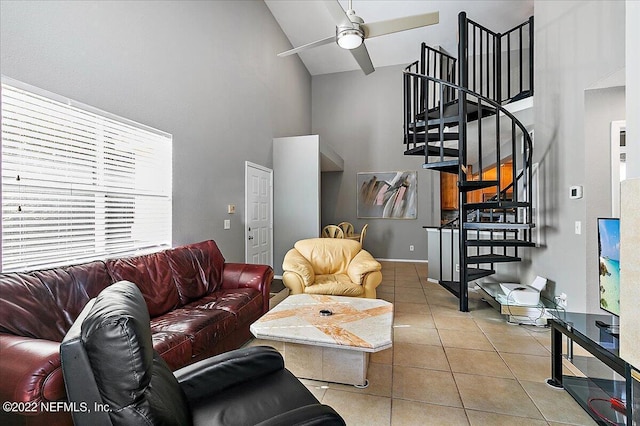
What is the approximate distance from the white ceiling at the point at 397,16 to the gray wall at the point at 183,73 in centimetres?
45

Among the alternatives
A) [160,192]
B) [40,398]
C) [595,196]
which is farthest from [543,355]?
[160,192]

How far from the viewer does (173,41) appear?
3.17 meters

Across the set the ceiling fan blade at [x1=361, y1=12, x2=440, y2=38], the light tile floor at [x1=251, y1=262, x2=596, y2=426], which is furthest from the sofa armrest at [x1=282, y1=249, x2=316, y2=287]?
the ceiling fan blade at [x1=361, y1=12, x2=440, y2=38]

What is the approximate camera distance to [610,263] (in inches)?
69.5

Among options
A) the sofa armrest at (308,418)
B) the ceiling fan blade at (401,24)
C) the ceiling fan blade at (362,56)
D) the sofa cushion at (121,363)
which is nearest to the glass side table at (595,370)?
the sofa armrest at (308,418)

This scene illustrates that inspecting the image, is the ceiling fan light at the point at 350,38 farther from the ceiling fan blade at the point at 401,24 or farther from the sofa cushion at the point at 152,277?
the sofa cushion at the point at 152,277

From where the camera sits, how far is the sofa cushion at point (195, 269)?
273 centimetres

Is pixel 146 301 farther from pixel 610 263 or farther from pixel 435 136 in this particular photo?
pixel 435 136

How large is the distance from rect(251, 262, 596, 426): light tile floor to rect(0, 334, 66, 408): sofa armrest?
1.44 metres

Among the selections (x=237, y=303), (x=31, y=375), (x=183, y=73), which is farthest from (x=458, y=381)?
(x=183, y=73)

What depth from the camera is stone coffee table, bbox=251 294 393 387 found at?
190 cm

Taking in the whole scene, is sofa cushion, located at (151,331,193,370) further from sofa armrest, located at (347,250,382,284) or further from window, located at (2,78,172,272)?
sofa armrest, located at (347,250,382,284)

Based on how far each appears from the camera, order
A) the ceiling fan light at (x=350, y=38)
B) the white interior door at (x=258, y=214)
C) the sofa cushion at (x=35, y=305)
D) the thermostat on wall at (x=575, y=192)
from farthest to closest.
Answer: the white interior door at (x=258, y=214)
the thermostat on wall at (x=575, y=192)
the ceiling fan light at (x=350, y=38)
the sofa cushion at (x=35, y=305)

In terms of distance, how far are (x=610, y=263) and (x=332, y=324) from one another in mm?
1693
